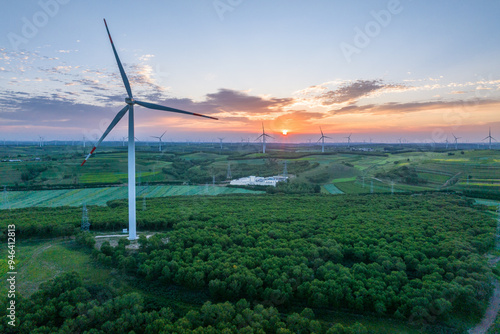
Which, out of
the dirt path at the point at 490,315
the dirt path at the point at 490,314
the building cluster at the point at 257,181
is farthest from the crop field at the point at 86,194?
the dirt path at the point at 490,315

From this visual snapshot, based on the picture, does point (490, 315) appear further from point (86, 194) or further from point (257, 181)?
point (86, 194)

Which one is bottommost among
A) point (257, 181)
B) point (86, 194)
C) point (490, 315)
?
point (490, 315)

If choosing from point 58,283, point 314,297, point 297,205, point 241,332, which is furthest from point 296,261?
point 297,205

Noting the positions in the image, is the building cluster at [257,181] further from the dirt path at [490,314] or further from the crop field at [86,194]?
the dirt path at [490,314]

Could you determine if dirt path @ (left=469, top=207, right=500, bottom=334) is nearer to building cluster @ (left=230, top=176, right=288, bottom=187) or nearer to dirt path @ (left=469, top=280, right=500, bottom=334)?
dirt path @ (left=469, top=280, right=500, bottom=334)

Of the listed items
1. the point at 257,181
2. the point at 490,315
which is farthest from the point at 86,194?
the point at 490,315

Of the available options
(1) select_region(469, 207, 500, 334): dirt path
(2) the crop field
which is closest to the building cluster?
(2) the crop field

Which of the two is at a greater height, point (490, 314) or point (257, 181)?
point (257, 181)

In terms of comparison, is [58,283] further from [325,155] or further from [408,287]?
[325,155]
